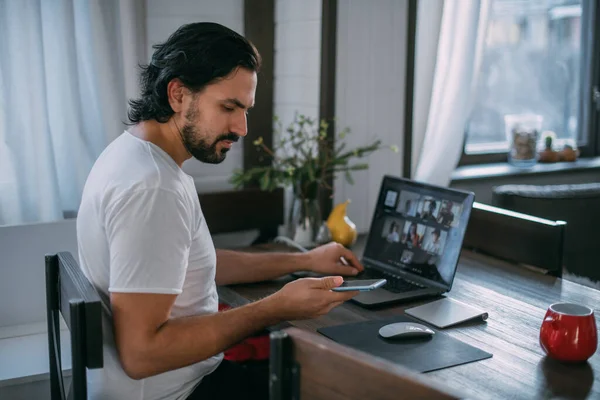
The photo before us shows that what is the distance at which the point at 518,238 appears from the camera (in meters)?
2.23

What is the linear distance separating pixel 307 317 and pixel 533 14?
8.74 feet

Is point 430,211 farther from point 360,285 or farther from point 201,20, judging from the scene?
point 201,20

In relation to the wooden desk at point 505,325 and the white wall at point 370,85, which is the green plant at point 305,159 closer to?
the white wall at point 370,85

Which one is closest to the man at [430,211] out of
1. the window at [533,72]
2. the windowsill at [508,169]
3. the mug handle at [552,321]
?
the mug handle at [552,321]

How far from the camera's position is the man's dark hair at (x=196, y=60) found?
1612 mm

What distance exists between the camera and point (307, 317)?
1633 millimetres

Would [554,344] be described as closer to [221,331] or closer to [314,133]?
[221,331]

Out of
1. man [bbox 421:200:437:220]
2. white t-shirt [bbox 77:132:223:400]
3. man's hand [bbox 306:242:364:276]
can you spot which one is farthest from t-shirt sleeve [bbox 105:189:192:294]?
man [bbox 421:200:437:220]

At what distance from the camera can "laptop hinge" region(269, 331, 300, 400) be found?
3.71 ft

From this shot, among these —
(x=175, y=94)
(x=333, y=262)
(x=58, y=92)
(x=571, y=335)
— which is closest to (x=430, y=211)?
(x=333, y=262)

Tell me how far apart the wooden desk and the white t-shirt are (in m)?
0.26

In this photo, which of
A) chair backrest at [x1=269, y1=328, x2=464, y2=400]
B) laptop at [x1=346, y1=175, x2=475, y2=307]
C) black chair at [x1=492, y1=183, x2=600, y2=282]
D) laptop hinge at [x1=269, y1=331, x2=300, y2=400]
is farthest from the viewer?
black chair at [x1=492, y1=183, x2=600, y2=282]

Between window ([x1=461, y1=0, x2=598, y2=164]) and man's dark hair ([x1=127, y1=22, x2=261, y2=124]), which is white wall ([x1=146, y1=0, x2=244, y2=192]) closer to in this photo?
man's dark hair ([x1=127, y1=22, x2=261, y2=124])

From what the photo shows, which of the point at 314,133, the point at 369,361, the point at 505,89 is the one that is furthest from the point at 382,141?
the point at 369,361
